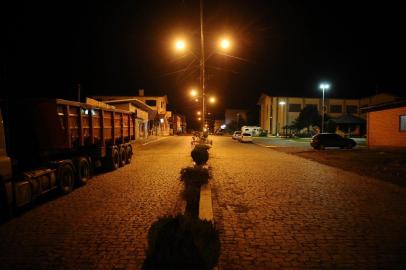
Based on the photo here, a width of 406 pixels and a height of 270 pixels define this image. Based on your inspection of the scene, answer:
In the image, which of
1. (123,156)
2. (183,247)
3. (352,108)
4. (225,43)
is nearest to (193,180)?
(183,247)

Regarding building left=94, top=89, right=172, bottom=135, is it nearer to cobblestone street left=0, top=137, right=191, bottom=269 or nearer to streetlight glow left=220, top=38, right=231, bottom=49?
streetlight glow left=220, top=38, right=231, bottom=49

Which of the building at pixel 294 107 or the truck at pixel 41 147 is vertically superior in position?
the building at pixel 294 107

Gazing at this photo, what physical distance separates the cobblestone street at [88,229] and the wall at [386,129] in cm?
1915

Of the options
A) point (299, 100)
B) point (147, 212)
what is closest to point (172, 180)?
point (147, 212)

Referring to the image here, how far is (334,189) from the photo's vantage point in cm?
971

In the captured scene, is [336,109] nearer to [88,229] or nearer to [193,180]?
[193,180]

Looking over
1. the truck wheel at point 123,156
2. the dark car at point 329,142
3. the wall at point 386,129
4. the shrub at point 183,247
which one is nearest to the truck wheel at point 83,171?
the truck wheel at point 123,156

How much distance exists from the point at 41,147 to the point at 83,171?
228cm

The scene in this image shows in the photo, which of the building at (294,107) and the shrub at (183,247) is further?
the building at (294,107)

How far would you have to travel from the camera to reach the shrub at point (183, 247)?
3.20m

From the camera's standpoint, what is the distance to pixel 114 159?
1423 centimetres

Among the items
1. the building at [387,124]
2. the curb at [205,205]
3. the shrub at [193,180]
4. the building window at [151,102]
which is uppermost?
the building window at [151,102]

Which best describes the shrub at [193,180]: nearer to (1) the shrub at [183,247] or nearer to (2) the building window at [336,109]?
(1) the shrub at [183,247]

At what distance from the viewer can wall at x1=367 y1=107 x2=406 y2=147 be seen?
22.0 m
